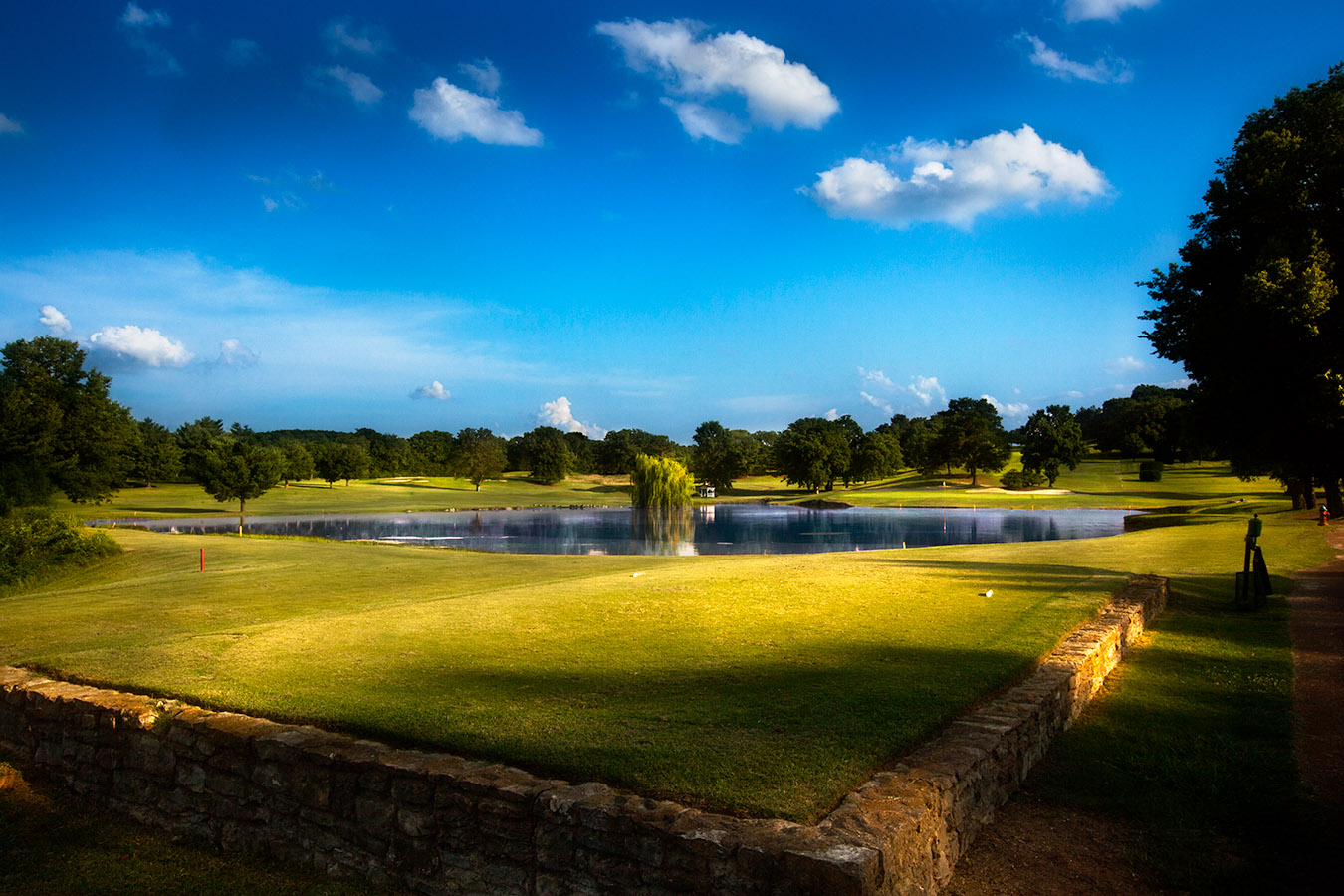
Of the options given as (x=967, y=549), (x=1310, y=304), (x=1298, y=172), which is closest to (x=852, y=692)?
(x=1310, y=304)

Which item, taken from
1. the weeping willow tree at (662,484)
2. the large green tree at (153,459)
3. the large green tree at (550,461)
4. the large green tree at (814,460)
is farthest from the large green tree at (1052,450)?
the large green tree at (153,459)

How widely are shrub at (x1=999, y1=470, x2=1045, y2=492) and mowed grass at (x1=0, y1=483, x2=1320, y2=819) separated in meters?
72.8

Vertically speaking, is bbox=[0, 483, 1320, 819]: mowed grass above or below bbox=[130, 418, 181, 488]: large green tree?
below

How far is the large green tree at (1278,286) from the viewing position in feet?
43.8

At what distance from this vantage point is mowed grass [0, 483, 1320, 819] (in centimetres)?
552

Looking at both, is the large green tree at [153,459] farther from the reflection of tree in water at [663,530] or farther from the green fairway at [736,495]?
the reflection of tree in water at [663,530]

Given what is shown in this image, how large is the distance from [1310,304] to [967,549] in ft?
39.5

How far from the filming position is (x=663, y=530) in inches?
2029

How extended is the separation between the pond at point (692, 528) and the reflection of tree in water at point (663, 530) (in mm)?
70

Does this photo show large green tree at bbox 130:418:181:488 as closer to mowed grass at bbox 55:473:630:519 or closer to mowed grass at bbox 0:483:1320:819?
mowed grass at bbox 55:473:630:519

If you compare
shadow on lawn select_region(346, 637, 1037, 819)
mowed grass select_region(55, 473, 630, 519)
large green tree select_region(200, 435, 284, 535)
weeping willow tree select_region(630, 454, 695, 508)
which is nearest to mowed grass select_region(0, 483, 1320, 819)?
shadow on lawn select_region(346, 637, 1037, 819)

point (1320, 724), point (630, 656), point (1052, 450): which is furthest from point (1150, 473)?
point (630, 656)

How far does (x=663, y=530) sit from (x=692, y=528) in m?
2.84

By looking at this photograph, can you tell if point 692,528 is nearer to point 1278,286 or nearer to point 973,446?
point 1278,286
